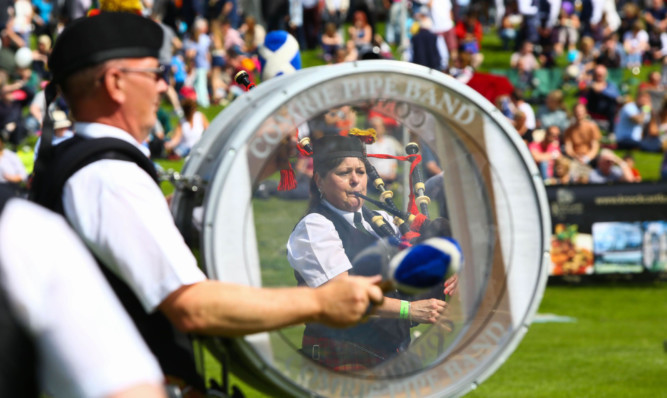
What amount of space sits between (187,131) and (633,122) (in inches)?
328

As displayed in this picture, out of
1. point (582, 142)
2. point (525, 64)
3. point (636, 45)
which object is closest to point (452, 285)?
point (582, 142)

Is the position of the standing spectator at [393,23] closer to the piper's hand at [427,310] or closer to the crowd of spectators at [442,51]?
the crowd of spectators at [442,51]

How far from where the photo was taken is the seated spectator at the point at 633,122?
18344mm

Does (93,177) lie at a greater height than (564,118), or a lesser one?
greater

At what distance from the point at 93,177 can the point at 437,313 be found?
119cm

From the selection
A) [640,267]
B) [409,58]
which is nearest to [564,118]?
[409,58]

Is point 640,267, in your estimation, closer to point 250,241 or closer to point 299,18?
point 250,241

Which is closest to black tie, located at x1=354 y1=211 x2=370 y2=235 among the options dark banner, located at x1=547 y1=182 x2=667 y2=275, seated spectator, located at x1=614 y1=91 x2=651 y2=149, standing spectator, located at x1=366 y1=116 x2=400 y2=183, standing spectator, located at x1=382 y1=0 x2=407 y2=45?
standing spectator, located at x1=366 y1=116 x2=400 y2=183

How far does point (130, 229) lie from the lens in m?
2.25

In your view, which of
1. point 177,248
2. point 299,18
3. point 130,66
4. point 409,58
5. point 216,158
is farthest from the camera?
point 299,18

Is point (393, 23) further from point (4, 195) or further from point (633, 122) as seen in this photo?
point (4, 195)

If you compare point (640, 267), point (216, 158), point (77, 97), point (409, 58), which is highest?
point (77, 97)

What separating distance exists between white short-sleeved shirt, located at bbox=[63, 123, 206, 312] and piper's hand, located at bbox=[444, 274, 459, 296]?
97cm

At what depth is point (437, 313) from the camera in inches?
120
